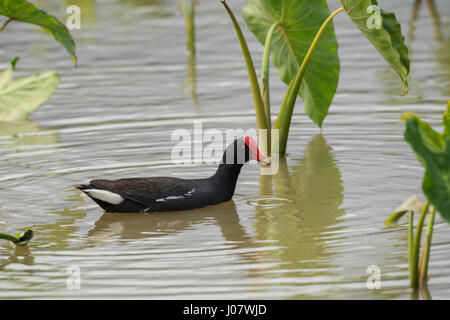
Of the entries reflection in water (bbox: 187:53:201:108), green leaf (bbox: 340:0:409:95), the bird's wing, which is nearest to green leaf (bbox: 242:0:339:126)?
green leaf (bbox: 340:0:409:95)

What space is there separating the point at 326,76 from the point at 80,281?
4.32m

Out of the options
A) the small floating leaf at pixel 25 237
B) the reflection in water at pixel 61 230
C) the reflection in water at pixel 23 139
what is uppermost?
the reflection in water at pixel 23 139

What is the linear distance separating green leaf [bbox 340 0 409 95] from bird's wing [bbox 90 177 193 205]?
2.01 m

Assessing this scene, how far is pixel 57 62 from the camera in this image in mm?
14906

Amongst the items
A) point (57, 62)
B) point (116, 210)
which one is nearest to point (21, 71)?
point (57, 62)

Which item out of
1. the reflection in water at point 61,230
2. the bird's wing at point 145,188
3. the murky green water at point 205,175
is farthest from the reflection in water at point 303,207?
the reflection in water at point 61,230

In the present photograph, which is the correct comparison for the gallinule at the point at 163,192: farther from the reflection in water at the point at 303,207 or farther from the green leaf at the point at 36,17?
the green leaf at the point at 36,17

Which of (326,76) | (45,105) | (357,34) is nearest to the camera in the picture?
A: (326,76)

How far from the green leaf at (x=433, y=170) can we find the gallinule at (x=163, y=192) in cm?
333

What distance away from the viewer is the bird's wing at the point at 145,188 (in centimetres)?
749

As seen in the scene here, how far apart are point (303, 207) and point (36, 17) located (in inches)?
110

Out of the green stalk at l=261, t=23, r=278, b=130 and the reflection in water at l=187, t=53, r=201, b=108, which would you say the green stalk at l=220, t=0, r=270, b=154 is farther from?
the reflection in water at l=187, t=53, r=201, b=108

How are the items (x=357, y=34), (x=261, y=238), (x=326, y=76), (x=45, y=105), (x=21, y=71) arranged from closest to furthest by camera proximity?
(x=261, y=238)
(x=326, y=76)
(x=45, y=105)
(x=21, y=71)
(x=357, y=34)

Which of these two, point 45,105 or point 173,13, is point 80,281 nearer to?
point 45,105
